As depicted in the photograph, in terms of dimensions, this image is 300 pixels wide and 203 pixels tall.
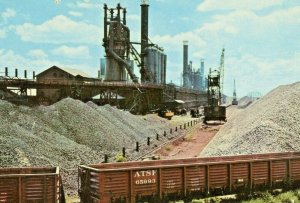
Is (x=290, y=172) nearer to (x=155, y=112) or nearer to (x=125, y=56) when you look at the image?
(x=155, y=112)

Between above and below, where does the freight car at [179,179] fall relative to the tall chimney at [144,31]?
below

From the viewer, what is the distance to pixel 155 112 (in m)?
62.5

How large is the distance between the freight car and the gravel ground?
436cm

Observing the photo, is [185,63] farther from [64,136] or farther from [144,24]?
[64,136]

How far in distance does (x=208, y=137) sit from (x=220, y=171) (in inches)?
886

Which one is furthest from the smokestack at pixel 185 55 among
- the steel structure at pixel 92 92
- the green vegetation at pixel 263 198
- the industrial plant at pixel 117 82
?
the green vegetation at pixel 263 198

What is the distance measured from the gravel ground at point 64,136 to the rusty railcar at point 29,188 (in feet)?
14.4

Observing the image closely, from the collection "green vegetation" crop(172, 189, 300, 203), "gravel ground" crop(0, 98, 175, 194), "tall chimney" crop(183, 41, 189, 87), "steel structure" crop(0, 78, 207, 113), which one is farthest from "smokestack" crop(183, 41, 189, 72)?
"green vegetation" crop(172, 189, 300, 203)

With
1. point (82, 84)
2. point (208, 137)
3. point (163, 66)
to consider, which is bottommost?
point (208, 137)

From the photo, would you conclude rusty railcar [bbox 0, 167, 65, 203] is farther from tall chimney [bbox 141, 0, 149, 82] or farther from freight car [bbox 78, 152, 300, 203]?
tall chimney [bbox 141, 0, 149, 82]

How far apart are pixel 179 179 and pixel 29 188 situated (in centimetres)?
476

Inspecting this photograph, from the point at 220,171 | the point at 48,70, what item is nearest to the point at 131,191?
the point at 220,171

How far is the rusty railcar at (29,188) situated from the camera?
11242mm

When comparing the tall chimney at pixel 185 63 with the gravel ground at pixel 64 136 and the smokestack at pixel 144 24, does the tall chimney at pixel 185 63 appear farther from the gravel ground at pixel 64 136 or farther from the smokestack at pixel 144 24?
the gravel ground at pixel 64 136
